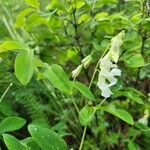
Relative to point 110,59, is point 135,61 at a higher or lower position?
lower

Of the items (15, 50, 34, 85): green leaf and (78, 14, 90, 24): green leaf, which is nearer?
(15, 50, 34, 85): green leaf

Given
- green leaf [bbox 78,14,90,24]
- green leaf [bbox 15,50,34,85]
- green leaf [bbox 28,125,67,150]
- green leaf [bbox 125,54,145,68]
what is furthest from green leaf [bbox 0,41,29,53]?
green leaf [bbox 78,14,90,24]

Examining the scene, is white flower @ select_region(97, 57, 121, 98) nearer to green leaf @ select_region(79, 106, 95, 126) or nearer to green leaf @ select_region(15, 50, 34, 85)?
green leaf @ select_region(79, 106, 95, 126)

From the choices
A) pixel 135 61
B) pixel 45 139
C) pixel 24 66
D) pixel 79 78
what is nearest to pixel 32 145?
pixel 45 139

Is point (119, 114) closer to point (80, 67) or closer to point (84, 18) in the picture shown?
point (80, 67)

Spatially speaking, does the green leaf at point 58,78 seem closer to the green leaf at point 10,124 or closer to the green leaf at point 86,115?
the green leaf at point 86,115

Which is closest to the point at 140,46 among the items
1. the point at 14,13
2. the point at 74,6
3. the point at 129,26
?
the point at 129,26

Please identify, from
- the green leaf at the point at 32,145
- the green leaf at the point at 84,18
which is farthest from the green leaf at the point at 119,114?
the green leaf at the point at 84,18
